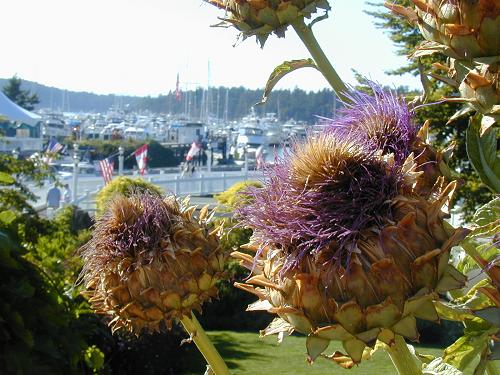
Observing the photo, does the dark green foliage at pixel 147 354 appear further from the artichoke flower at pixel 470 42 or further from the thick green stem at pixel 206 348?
the artichoke flower at pixel 470 42

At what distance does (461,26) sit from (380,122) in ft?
1.19

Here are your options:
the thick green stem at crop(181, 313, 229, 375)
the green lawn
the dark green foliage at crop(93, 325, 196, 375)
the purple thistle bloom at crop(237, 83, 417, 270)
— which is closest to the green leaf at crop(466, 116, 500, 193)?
the purple thistle bloom at crop(237, 83, 417, 270)

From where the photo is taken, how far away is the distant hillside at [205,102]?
50.7 meters

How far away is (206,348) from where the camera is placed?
5.14 feet

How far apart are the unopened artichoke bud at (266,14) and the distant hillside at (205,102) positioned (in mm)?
8969

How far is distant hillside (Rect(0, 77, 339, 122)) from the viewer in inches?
1997

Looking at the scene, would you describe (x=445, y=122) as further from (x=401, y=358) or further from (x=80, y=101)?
(x=80, y=101)

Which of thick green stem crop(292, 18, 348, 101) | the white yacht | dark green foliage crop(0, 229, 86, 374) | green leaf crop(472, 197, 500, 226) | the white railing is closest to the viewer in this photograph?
green leaf crop(472, 197, 500, 226)

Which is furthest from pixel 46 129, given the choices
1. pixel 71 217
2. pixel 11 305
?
pixel 11 305

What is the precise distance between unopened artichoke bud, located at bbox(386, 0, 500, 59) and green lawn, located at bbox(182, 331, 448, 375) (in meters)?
6.61

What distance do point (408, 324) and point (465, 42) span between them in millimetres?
454

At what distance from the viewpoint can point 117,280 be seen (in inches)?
68.0

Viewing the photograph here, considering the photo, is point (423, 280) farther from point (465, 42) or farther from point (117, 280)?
point (117, 280)

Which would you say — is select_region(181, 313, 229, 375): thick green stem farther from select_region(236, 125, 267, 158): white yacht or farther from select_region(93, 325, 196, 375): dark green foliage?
select_region(236, 125, 267, 158): white yacht
